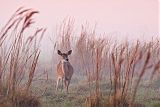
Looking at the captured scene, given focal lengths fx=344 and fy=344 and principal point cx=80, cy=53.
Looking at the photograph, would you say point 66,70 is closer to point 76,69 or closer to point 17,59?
point 76,69

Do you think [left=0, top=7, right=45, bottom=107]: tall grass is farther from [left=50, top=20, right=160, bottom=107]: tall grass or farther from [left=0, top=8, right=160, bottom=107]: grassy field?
[left=50, top=20, right=160, bottom=107]: tall grass

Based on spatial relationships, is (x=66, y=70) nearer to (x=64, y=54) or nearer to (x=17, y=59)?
(x=64, y=54)

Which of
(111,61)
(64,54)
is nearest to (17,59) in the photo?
(64,54)

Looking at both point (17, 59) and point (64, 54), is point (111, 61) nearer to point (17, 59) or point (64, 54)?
point (64, 54)

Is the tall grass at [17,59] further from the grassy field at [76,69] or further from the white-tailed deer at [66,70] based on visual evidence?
the white-tailed deer at [66,70]

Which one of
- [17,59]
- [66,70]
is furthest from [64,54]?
[17,59]

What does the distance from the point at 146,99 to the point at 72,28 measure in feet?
1.84

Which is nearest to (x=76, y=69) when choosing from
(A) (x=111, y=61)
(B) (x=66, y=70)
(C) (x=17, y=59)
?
(B) (x=66, y=70)

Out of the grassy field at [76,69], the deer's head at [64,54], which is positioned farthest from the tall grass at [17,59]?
the deer's head at [64,54]

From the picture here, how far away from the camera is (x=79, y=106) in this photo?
1.84 metres


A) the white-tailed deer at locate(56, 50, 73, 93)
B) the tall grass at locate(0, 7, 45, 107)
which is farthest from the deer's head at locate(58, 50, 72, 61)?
the tall grass at locate(0, 7, 45, 107)

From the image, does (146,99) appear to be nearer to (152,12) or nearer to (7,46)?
(152,12)

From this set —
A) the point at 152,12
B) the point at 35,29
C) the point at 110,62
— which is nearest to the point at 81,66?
the point at 110,62

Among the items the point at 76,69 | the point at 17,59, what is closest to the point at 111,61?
the point at 76,69
